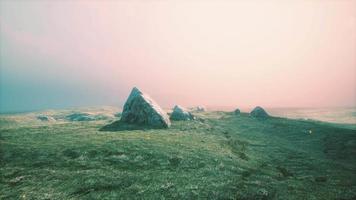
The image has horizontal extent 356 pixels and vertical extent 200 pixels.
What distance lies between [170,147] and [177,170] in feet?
31.1

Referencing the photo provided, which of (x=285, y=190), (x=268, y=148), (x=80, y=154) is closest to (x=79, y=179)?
(x=80, y=154)

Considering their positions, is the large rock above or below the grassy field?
above

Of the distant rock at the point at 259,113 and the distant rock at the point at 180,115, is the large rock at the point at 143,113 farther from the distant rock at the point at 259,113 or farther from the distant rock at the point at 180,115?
the distant rock at the point at 259,113

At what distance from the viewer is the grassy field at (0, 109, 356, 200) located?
82.1 ft

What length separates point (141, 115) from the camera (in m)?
Result: 60.6

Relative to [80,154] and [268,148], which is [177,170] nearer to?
[80,154]

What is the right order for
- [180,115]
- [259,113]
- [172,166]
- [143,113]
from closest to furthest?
[172,166] → [143,113] → [180,115] → [259,113]

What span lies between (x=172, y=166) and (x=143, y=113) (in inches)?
1155

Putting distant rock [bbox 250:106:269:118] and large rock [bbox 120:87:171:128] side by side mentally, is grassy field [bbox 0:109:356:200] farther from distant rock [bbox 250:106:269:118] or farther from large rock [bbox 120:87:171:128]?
distant rock [bbox 250:106:269:118]

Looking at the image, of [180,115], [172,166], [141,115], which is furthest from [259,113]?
[172,166]

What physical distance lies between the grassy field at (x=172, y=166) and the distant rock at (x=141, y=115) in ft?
27.5

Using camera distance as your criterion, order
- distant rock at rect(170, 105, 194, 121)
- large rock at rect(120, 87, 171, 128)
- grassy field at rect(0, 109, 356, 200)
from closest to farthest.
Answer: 1. grassy field at rect(0, 109, 356, 200)
2. large rock at rect(120, 87, 171, 128)
3. distant rock at rect(170, 105, 194, 121)

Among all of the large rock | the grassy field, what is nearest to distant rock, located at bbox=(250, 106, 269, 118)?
the grassy field

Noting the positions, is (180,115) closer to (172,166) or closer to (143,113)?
(143,113)
